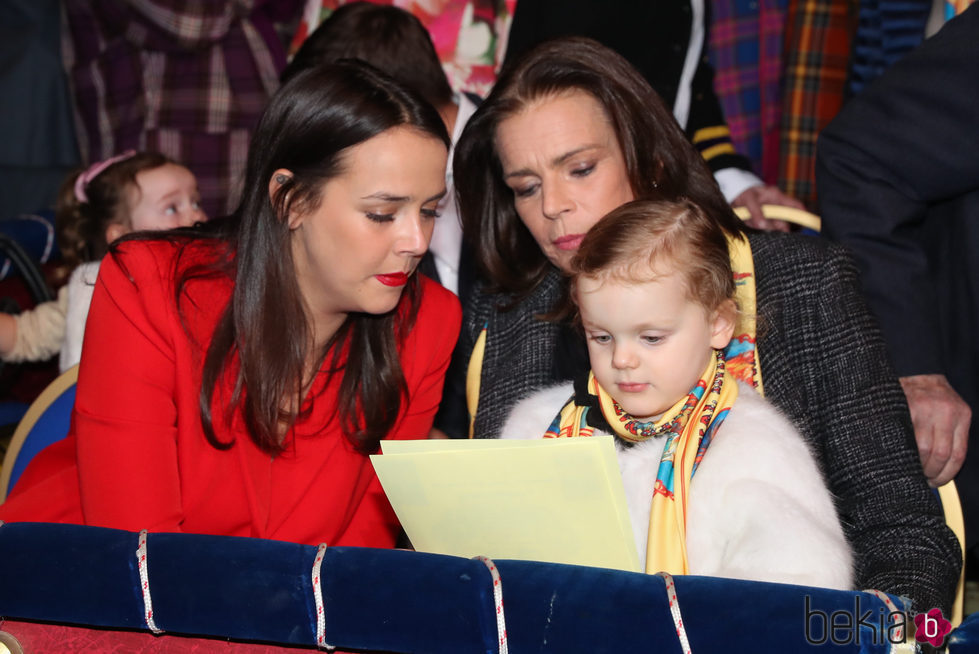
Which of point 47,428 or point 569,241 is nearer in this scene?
point 569,241

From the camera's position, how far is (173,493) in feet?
5.43

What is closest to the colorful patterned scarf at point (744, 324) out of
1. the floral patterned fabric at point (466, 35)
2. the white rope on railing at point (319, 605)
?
the white rope on railing at point (319, 605)

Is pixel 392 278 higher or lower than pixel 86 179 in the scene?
higher

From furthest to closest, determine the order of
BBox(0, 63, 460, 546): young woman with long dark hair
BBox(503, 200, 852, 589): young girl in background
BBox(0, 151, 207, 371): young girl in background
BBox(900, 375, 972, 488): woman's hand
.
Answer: BBox(0, 151, 207, 371): young girl in background, BBox(900, 375, 972, 488): woman's hand, BBox(0, 63, 460, 546): young woman with long dark hair, BBox(503, 200, 852, 589): young girl in background

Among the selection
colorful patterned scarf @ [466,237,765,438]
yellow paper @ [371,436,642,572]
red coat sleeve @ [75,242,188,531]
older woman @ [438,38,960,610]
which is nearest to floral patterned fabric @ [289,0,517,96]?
older woman @ [438,38,960,610]

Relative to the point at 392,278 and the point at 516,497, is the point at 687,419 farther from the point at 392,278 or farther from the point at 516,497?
the point at 392,278

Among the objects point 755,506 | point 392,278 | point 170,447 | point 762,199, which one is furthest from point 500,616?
point 762,199

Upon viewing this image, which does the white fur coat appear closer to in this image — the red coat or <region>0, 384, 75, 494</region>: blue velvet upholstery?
the red coat

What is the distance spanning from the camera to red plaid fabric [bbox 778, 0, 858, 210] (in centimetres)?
312

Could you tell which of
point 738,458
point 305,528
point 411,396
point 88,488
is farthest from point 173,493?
point 738,458

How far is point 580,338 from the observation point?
1899mm

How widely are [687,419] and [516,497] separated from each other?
37 cm

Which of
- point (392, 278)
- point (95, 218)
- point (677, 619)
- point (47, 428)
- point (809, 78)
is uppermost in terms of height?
point (809, 78)

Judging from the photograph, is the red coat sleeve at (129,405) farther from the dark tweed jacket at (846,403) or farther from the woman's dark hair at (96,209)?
the woman's dark hair at (96,209)
